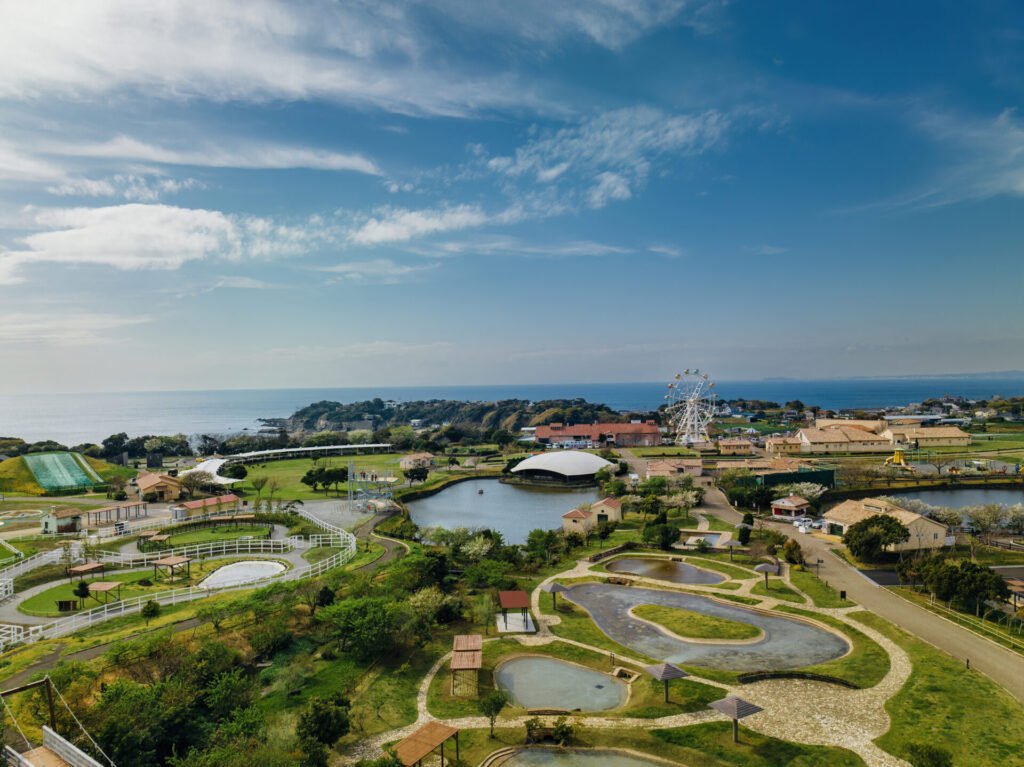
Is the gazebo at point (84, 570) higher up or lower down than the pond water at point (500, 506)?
higher up

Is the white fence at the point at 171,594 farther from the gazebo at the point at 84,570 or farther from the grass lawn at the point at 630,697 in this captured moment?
the grass lawn at the point at 630,697

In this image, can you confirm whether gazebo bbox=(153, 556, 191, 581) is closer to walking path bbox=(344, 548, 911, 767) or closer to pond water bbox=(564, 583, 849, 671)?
walking path bbox=(344, 548, 911, 767)

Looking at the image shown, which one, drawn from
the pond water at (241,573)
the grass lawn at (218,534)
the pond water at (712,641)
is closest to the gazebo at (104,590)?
the pond water at (241,573)

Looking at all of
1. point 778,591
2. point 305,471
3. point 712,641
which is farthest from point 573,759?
point 305,471

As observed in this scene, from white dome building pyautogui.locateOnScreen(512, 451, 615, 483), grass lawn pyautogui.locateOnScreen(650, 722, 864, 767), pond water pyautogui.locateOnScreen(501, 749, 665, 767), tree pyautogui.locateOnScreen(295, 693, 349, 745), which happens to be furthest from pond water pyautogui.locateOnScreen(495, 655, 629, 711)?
white dome building pyautogui.locateOnScreen(512, 451, 615, 483)

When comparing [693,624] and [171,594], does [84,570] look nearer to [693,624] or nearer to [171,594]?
[171,594]

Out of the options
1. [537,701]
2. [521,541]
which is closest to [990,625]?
[537,701]
